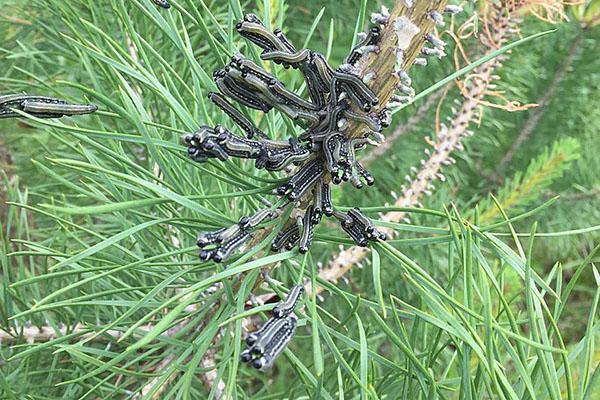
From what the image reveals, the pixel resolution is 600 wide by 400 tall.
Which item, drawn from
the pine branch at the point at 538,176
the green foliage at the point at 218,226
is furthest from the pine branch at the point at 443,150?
the pine branch at the point at 538,176

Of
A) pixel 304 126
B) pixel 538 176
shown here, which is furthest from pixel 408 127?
pixel 304 126

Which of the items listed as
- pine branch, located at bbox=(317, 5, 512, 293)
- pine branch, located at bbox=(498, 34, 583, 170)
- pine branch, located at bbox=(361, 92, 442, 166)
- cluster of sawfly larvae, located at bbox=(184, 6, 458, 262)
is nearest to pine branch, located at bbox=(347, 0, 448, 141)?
cluster of sawfly larvae, located at bbox=(184, 6, 458, 262)

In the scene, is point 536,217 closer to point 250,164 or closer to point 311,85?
point 250,164

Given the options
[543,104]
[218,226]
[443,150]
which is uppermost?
[218,226]

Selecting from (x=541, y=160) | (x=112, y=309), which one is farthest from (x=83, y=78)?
(x=541, y=160)

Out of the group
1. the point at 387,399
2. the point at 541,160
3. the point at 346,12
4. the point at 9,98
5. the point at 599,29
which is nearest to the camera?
the point at 9,98

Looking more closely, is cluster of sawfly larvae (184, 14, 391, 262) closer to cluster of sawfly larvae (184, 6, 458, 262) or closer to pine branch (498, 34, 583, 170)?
cluster of sawfly larvae (184, 6, 458, 262)

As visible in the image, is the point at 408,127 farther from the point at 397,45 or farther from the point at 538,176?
the point at 397,45
